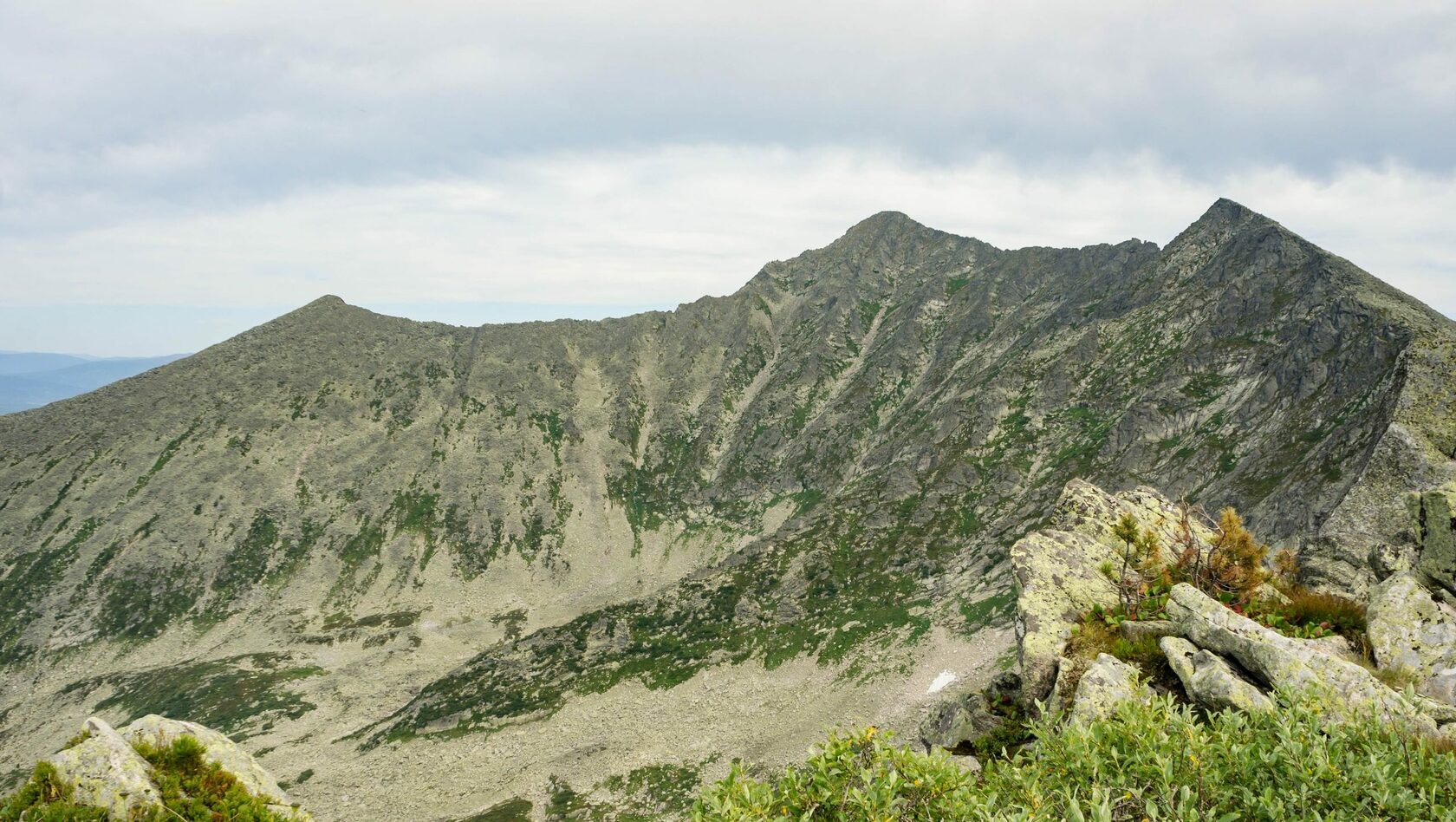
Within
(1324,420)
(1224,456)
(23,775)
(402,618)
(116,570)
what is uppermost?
(1324,420)

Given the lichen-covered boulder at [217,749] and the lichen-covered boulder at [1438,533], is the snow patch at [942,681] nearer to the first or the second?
the lichen-covered boulder at [1438,533]

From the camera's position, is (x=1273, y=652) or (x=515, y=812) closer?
(x=1273, y=652)

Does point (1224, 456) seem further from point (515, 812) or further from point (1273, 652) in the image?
point (515, 812)

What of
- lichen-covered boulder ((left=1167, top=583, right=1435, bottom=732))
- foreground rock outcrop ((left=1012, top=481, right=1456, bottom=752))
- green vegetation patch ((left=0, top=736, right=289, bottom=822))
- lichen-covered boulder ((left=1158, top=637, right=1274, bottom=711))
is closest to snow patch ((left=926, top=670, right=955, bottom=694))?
foreground rock outcrop ((left=1012, top=481, right=1456, bottom=752))

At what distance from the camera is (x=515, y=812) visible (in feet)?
227

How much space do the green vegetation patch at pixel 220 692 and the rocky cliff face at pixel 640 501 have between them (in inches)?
25.0

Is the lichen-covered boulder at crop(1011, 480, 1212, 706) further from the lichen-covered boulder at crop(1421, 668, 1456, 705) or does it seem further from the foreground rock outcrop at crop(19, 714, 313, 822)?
the foreground rock outcrop at crop(19, 714, 313, 822)

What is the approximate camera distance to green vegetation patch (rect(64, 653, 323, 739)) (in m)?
94.6

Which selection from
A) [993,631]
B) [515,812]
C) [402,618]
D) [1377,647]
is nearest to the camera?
[1377,647]

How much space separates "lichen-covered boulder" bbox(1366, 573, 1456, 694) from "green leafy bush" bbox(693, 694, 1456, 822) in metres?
5.47

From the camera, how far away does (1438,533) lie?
18.4m

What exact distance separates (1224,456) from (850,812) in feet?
335

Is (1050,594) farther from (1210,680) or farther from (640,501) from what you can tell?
(640,501)

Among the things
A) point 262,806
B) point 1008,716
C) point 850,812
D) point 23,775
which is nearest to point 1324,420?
point 1008,716
